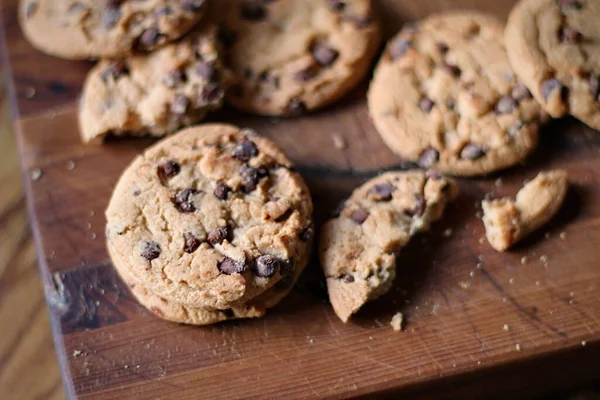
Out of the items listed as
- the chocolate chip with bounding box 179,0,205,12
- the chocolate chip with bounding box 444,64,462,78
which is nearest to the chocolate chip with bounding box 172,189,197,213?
the chocolate chip with bounding box 179,0,205,12

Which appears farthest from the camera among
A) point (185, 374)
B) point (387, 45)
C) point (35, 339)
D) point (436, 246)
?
point (35, 339)

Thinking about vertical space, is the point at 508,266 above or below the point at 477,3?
below

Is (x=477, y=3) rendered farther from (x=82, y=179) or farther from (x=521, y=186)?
(x=82, y=179)

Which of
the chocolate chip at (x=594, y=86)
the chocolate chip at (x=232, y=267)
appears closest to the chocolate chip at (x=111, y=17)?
the chocolate chip at (x=232, y=267)

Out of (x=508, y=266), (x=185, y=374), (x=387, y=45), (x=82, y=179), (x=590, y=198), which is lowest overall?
(x=185, y=374)

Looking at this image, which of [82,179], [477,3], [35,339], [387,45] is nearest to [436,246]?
[387,45]

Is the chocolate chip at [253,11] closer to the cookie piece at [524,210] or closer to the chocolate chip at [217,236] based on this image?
the chocolate chip at [217,236]

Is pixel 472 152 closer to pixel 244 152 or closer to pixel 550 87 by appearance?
pixel 550 87

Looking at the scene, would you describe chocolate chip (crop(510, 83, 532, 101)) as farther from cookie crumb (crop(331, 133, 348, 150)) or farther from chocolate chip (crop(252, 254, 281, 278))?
chocolate chip (crop(252, 254, 281, 278))
